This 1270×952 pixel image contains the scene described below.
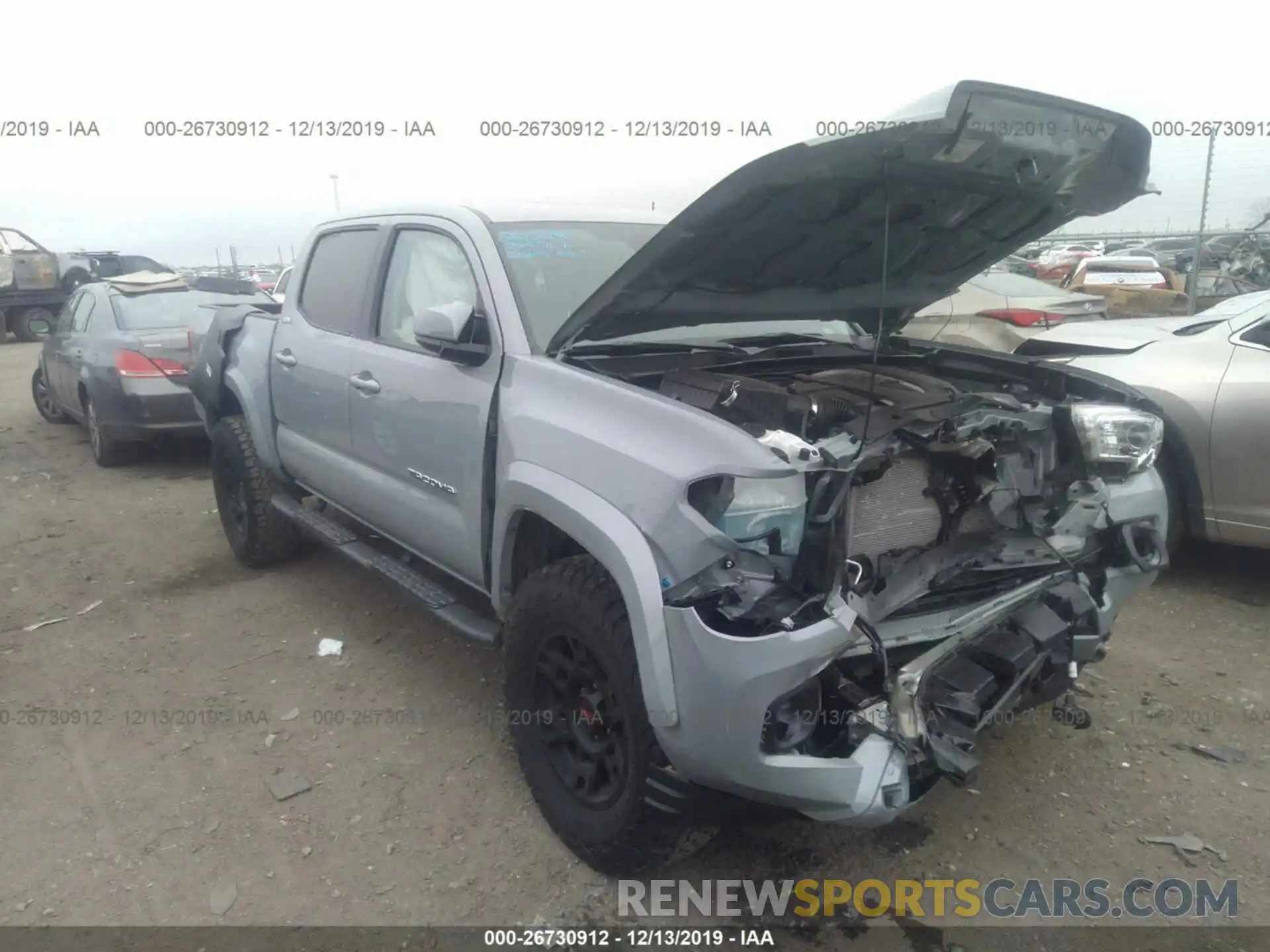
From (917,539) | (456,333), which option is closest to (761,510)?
(917,539)

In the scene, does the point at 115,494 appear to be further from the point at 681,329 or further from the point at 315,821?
Answer: the point at 681,329

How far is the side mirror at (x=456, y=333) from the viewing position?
2.93 meters

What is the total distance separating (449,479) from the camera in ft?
10.6

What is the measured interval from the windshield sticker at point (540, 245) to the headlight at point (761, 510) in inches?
56.2

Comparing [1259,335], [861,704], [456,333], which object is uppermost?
[456,333]

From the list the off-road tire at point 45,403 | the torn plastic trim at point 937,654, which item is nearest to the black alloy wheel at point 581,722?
the torn plastic trim at point 937,654

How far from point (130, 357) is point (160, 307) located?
2.80ft

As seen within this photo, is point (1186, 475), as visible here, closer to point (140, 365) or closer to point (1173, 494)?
point (1173, 494)

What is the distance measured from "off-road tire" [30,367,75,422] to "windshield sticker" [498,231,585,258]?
8409 mm

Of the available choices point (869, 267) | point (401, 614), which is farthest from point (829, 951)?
point (401, 614)

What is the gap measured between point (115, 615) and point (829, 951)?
4026 millimetres

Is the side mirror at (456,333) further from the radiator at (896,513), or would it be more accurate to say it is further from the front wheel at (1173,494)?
the front wheel at (1173,494)

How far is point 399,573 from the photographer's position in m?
3.68

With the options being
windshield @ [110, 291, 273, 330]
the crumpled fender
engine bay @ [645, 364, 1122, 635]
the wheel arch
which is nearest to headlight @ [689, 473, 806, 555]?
engine bay @ [645, 364, 1122, 635]
